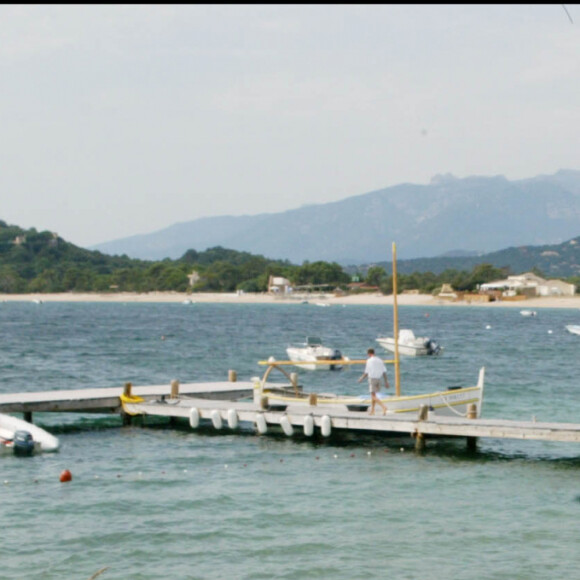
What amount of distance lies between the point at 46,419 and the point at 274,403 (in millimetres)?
8820

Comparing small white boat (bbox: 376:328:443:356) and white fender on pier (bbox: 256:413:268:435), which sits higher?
white fender on pier (bbox: 256:413:268:435)

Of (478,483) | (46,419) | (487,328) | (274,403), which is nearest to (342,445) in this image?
(274,403)

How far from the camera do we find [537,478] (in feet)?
66.6

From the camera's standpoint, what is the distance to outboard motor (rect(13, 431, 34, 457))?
73.3 ft

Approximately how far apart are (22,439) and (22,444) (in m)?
0.13

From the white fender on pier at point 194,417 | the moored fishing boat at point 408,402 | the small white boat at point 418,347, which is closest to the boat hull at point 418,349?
the small white boat at point 418,347

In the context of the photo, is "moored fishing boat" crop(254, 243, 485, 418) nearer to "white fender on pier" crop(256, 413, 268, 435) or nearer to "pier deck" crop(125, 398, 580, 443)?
"pier deck" crop(125, 398, 580, 443)

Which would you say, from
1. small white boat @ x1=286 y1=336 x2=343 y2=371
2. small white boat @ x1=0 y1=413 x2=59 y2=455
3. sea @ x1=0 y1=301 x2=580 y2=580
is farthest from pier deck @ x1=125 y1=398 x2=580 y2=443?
small white boat @ x1=286 y1=336 x2=343 y2=371

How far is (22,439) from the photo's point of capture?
22344 millimetres

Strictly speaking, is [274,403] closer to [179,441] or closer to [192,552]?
[179,441]

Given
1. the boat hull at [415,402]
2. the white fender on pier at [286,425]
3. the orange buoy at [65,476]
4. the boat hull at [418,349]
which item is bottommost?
the boat hull at [418,349]

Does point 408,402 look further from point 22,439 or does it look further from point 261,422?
A: point 22,439

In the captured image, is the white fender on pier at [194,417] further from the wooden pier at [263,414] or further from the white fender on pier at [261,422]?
the white fender on pier at [261,422]

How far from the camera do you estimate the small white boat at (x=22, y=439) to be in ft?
73.4
